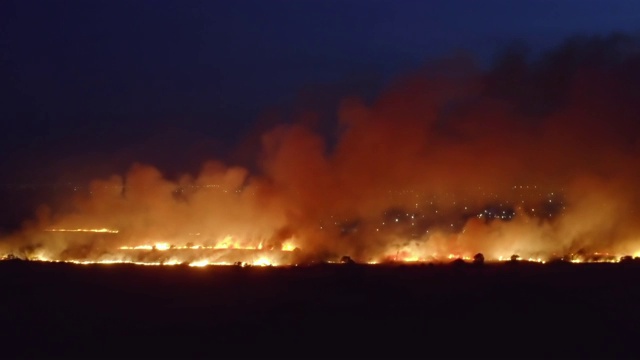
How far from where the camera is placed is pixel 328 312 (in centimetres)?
1628

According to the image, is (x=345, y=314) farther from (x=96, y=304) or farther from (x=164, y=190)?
(x=164, y=190)

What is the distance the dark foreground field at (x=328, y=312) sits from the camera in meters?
13.3

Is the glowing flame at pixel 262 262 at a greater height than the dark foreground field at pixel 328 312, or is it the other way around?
the glowing flame at pixel 262 262

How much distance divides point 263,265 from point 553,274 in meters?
9.79

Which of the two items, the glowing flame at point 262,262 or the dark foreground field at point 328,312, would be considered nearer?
the dark foreground field at point 328,312

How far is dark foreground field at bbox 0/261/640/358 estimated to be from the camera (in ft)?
43.6

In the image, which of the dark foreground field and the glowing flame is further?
the glowing flame

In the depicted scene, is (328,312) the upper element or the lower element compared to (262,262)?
lower

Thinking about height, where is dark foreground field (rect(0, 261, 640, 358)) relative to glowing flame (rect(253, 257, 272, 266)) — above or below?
below

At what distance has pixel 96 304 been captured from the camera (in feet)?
58.4

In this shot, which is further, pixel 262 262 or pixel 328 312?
pixel 262 262

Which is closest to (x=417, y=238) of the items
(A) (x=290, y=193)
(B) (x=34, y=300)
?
(A) (x=290, y=193)

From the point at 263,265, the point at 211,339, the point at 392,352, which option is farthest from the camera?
the point at 263,265

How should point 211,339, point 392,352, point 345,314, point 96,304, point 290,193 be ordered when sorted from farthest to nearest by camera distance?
point 290,193
point 96,304
point 345,314
point 211,339
point 392,352
